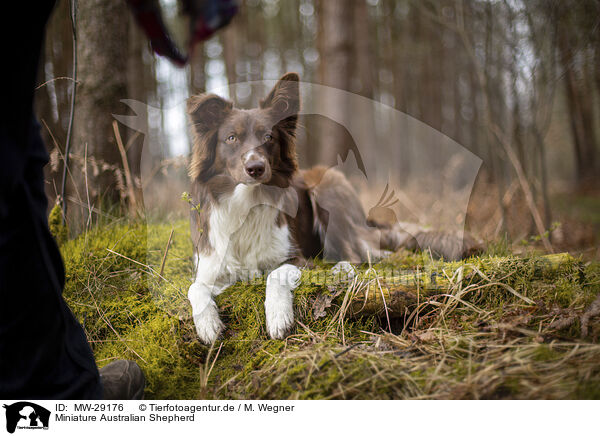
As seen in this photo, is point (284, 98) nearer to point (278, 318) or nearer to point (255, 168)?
point (255, 168)

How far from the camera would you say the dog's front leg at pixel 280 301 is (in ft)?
6.97

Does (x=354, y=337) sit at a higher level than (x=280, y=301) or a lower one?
lower

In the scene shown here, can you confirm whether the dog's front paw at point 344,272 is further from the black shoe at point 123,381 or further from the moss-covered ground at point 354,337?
the black shoe at point 123,381

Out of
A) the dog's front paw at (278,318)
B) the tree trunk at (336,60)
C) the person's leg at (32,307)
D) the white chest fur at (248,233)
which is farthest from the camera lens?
the tree trunk at (336,60)

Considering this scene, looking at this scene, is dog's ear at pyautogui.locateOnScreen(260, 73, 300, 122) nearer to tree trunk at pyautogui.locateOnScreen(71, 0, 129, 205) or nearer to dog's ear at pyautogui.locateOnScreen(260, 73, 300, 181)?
dog's ear at pyautogui.locateOnScreen(260, 73, 300, 181)

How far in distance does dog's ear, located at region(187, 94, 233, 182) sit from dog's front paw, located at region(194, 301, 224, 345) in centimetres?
98

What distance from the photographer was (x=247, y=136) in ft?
8.00

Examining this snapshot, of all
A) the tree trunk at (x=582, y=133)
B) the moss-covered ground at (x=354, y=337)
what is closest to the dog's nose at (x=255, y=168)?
the moss-covered ground at (x=354, y=337)

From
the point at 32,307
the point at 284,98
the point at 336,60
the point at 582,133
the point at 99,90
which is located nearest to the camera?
the point at 32,307

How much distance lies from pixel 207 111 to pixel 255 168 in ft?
1.91

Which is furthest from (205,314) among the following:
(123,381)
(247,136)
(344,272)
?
(247,136)

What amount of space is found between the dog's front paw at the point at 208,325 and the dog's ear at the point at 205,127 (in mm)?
977
